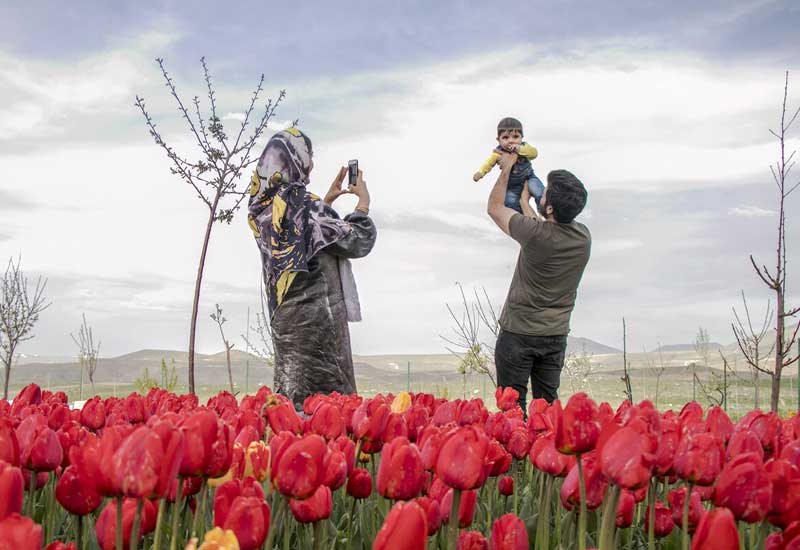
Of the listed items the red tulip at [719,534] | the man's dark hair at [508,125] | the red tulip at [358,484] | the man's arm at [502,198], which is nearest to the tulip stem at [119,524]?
the red tulip at [358,484]

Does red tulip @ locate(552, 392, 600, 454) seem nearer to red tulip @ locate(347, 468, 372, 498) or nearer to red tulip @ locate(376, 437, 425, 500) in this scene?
red tulip @ locate(376, 437, 425, 500)

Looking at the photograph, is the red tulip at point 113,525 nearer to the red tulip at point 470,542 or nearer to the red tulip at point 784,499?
the red tulip at point 470,542

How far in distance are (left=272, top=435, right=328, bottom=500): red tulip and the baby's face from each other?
4912mm

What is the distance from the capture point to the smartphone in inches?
249

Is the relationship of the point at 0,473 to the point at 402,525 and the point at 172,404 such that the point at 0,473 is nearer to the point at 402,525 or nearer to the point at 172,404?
the point at 402,525

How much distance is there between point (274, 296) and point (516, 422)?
363 cm

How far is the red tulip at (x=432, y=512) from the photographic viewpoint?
5.79 ft

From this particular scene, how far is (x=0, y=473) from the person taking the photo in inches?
58.5

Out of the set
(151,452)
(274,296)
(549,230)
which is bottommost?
(151,452)

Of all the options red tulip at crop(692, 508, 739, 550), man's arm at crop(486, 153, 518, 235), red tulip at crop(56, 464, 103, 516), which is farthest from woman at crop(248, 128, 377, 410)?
red tulip at crop(692, 508, 739, 550)

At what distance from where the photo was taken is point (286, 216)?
6.06 metres

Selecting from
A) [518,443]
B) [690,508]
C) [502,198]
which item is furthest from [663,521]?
[502,198]

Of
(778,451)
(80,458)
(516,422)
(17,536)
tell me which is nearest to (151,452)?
(17,536)

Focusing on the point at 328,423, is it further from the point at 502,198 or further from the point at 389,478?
the point at 502,198
